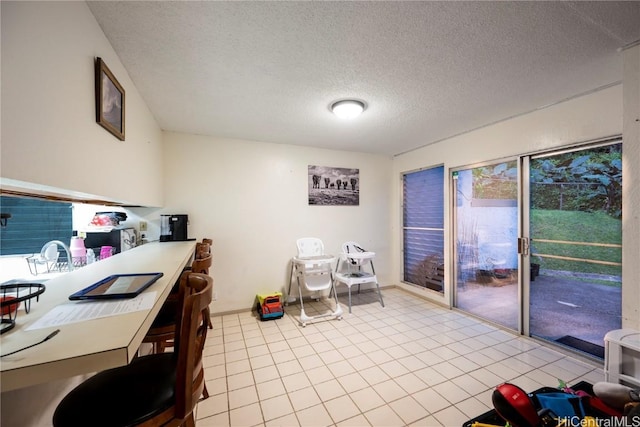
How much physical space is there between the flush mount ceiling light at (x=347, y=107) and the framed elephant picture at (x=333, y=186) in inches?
60.3

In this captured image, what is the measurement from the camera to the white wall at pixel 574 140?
1684 mm

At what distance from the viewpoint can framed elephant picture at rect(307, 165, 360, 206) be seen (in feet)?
13.2

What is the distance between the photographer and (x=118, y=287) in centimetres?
117

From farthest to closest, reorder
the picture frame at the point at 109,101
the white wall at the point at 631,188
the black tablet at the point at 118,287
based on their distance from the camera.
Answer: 1. the white wall at the point at 631,188
2. the picture frame at the point at 109,101
3. the black tablet at the point at 118,287

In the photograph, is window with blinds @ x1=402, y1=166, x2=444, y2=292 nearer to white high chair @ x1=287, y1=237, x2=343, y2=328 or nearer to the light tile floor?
the light tile floor

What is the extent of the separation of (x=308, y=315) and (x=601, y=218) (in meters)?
3.16

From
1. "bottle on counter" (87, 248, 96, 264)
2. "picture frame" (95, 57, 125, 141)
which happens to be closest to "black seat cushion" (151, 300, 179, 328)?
"bottle on counter" (87, 248, 96, 264)

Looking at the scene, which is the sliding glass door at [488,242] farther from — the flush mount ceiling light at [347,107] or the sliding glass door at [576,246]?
the flush mount ceiling light at [347,107]

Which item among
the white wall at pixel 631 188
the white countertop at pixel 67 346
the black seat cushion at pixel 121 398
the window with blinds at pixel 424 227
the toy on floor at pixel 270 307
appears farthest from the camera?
the window with blinds at pixel 424 227

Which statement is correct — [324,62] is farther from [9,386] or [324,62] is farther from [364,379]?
[364,379]

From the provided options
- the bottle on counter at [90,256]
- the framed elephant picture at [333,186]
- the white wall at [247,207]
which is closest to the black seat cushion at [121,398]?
the bottle on counter at [90,256]

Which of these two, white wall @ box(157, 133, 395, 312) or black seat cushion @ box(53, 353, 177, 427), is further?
white wall @ box(157, 133, 395, 312)

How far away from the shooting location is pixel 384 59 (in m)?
1.78

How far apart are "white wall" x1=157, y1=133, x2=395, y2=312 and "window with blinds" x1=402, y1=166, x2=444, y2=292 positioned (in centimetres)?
109
